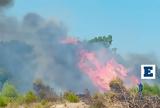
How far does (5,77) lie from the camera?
136000 mm

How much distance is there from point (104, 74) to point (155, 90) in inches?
955

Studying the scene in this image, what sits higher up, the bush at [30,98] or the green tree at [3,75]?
the green tree at [3,75]

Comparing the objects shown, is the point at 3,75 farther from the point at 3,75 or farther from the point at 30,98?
the point at 30,98

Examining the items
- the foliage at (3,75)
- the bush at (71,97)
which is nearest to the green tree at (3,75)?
the foliage at (3,75)

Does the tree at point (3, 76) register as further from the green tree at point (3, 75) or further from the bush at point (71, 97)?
the bush at point (71, 97)

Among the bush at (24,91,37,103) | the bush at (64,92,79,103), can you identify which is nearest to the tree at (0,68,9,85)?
the bush at (24,91,37,103)

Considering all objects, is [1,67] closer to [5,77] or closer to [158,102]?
[5,77]

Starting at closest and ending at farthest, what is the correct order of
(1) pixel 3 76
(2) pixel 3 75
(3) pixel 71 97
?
(3) pixel 71 97
(1) pixel 3 76
(2) pixel 3 75

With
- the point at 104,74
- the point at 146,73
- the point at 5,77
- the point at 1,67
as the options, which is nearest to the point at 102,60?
the point at 104,74

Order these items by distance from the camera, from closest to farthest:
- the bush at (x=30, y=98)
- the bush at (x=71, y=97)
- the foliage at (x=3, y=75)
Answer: the bush at (x=71, y=97) < the bush at (x=30, y=98) < the foliage at (x=3, y=75)

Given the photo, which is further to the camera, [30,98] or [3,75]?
[3,75]

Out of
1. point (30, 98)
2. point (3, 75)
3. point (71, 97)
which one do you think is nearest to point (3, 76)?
point (3, 75)

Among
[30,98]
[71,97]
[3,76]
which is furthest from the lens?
[3,76]

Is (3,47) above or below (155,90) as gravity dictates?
above
